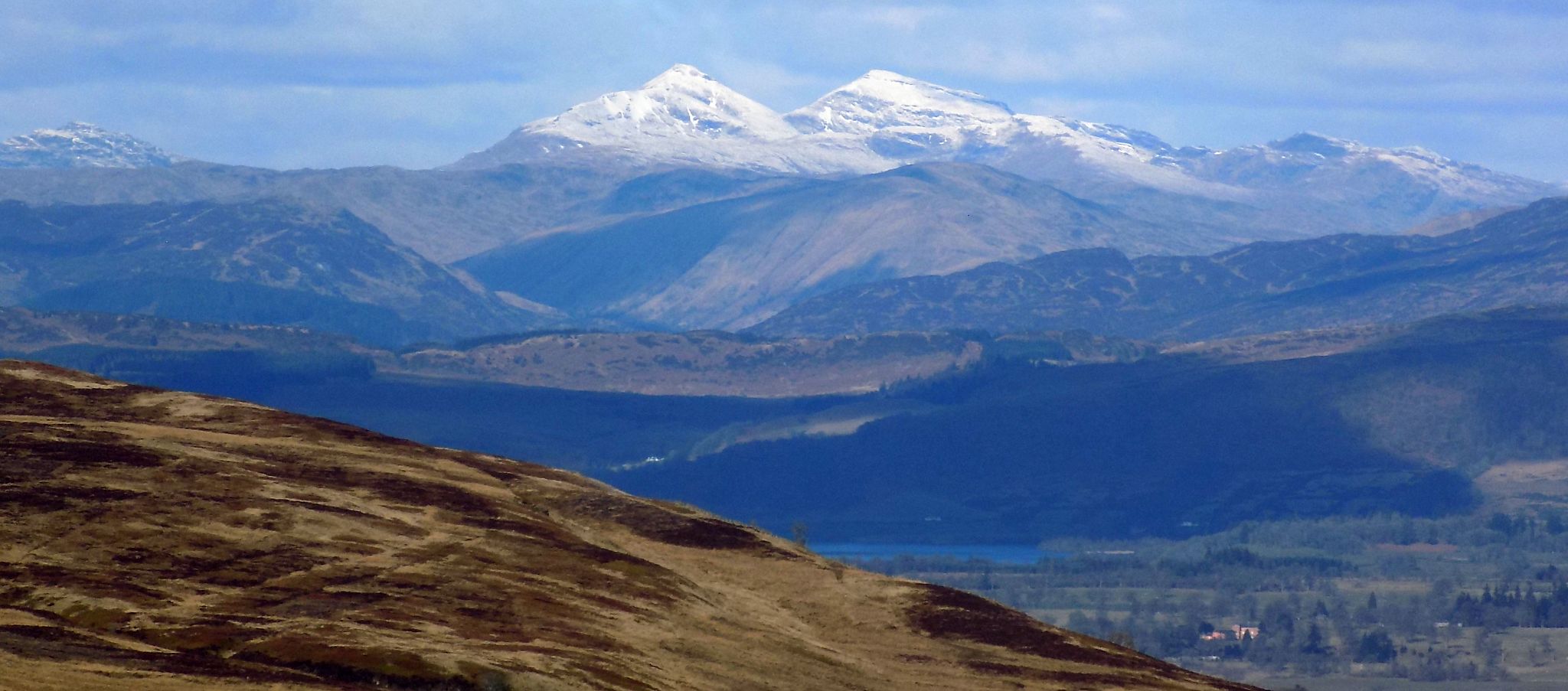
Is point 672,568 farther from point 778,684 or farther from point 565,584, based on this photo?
point 778,684

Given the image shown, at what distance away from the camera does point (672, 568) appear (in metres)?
196

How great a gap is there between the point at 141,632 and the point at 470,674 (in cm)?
2105

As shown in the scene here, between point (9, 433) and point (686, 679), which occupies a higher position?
point (9, 433)

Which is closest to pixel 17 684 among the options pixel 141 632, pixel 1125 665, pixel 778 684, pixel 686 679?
pixel 141 632

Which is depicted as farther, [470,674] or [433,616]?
[433,616]

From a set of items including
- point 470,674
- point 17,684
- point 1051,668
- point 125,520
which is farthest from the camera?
point 1051,668

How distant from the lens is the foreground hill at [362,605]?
129500 mm

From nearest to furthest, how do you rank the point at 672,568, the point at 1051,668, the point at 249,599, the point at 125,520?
the point at 249,599 → the point at 125,520 → the point at 1051,668 → the point at 672,568

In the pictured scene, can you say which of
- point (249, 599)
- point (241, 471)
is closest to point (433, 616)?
point (249, 599)

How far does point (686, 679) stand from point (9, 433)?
67771mm

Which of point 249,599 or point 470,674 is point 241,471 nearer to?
point 249,599

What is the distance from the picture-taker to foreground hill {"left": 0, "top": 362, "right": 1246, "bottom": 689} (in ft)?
425

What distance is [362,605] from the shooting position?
492ft

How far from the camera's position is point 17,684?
107m
